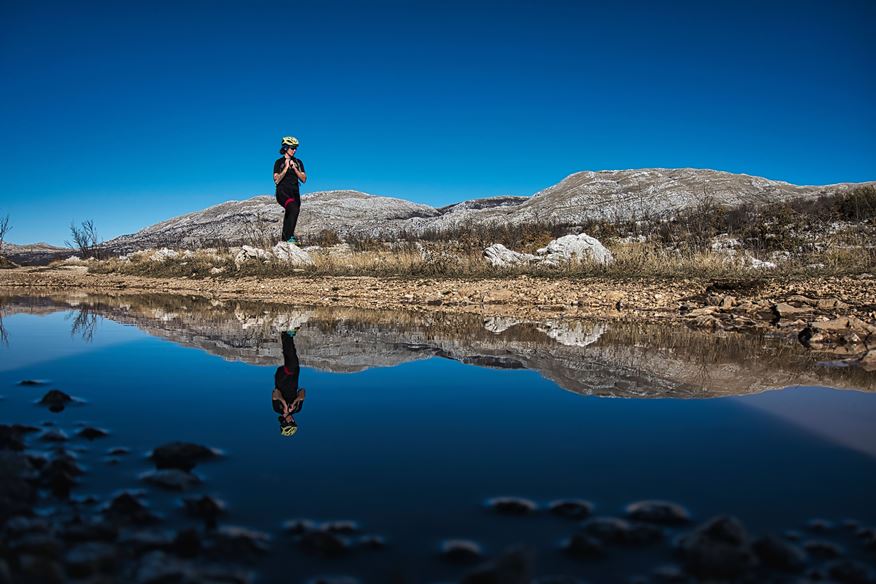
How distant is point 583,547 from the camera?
2.13m

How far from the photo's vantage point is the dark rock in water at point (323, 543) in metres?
2.10

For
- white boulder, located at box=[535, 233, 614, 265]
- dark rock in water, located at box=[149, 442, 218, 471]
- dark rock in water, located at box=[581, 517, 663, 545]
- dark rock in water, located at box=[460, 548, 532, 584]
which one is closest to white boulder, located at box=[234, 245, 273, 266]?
white boulder, located at box=[535, 233, 614, 265]

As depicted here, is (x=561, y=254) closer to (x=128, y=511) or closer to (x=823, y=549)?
(x=823, y=549)

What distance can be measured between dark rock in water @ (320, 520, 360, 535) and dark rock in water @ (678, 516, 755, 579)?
1200 millimetres

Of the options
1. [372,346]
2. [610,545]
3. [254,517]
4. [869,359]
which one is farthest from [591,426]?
[869,359]

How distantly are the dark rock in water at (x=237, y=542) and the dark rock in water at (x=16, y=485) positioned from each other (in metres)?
0.80

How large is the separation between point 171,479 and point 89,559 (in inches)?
29.8

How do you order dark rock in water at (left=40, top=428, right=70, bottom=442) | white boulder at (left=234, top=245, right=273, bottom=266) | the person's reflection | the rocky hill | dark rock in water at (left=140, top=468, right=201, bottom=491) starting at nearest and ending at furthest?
dark rock in water at (left=140, top=468, right=201, bottom=491) → dark rock in water at (left=40, top=428, right=70, bottom=442) → the person's reflection → white boulder at (left=234, top=245, right=273, bottom=266) → the rocky hill

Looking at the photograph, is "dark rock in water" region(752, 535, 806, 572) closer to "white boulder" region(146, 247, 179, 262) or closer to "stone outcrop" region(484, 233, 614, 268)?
"stone outcrop" region(484, 233, 614, 268)

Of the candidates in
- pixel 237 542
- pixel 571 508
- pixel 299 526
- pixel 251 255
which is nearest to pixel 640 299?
pixel 571 508

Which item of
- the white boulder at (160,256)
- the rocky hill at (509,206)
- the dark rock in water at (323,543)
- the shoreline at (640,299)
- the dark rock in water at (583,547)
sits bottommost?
the dark rock in water at (583,547)

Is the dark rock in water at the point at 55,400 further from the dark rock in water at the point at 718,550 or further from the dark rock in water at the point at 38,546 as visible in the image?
the dark rock in water at the point at 718,550

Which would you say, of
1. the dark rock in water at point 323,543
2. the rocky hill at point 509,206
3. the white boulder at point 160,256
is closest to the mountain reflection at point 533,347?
the dark rock in water at point 323,543

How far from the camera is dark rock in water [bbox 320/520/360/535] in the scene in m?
2.23
